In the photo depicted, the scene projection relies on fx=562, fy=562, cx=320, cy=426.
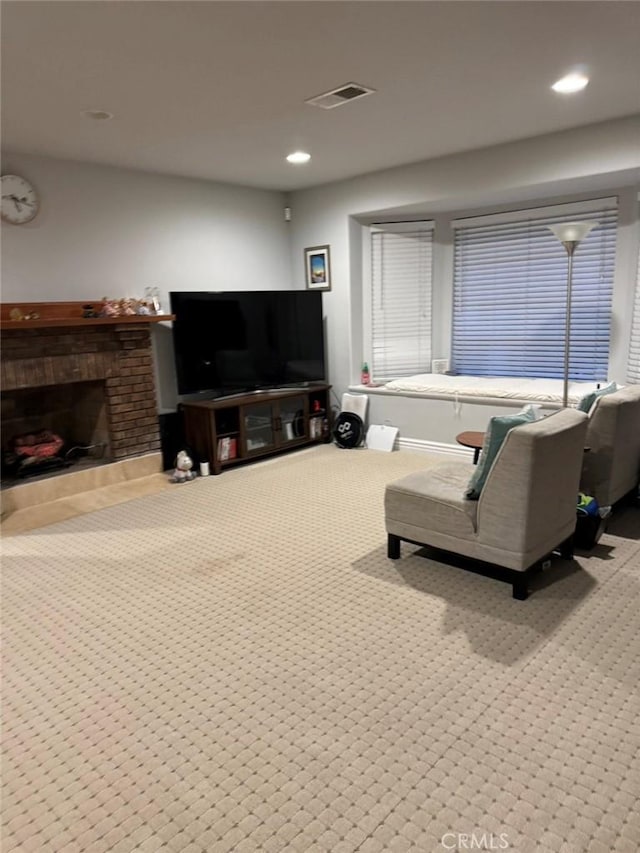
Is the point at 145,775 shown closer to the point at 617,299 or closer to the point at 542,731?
the point at 542,731

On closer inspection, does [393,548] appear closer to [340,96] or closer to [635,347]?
[340,96]

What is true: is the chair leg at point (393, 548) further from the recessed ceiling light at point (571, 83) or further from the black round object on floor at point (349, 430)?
the recessed ceiling light at point (571, 83)

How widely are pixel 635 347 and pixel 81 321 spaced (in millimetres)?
4299

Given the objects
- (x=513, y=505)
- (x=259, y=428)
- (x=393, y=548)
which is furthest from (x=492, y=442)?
(x=259, y=428)

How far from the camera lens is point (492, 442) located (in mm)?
2609

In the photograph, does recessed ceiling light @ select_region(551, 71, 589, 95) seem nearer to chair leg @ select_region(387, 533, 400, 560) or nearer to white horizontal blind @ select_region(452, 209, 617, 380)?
white horizontal blind @ select_region(452, 209, 617, 380)

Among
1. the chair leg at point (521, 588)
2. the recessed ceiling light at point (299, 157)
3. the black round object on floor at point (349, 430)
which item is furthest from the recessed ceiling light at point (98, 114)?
the chair leg at point (521, 588)

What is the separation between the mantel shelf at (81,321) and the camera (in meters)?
3.76

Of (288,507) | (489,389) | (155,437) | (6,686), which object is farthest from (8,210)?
(489,389)

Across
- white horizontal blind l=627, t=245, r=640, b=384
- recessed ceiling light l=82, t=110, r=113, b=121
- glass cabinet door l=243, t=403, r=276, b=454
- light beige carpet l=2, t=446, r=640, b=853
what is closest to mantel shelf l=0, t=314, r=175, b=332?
glass cabinet door l=243, t=403, r=276, b=454

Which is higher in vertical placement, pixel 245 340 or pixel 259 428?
pixel 245 340

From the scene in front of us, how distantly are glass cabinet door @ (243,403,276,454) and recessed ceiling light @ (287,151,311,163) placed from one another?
80.9 inches

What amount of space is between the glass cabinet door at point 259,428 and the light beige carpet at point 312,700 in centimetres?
174

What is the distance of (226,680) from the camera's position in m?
2.18
